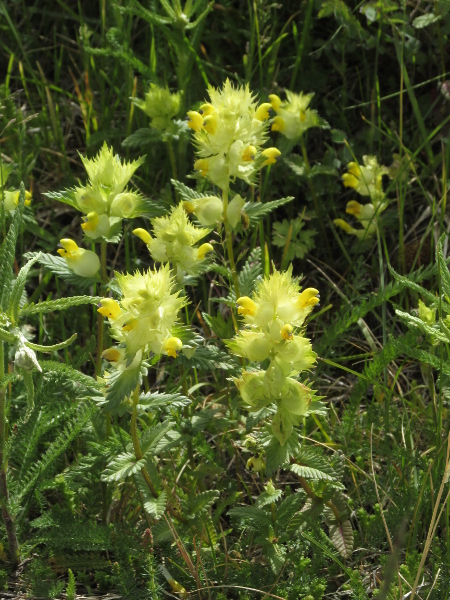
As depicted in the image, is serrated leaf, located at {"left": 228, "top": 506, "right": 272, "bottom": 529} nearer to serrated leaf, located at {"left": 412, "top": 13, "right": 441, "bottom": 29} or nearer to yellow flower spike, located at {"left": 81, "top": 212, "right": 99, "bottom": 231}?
yellow flower spike, located at {"left": 81, "top": 212, "right": 99, "bottom": 231}

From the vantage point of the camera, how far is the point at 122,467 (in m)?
1.80

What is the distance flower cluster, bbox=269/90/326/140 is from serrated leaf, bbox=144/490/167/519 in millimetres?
1555

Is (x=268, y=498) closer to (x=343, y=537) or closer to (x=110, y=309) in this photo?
(x=343, y=537)

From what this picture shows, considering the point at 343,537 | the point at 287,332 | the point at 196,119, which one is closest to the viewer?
the point at 287,332

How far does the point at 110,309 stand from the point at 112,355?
0.36ft

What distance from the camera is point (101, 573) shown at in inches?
73.9

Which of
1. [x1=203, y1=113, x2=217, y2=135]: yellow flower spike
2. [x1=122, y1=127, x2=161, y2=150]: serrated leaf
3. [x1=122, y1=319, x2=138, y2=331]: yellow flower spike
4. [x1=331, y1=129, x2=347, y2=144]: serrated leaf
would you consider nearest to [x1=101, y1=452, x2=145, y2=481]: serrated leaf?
[x1=122, y1=319, x2=138, y2=331]: yellow flower spike

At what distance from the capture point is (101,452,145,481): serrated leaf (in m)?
1.75

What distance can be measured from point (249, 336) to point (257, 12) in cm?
186

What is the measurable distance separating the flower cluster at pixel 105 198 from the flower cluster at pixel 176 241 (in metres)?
0.08

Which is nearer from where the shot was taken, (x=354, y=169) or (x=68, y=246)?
(x=68, y=246)

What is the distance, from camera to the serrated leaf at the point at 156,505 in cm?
180

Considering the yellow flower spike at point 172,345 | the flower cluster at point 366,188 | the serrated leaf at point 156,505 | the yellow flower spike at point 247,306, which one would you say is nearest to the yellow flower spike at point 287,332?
the yellow flower spike at point 247,306

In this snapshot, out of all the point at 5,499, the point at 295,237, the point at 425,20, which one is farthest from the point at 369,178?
the point at 5,499
